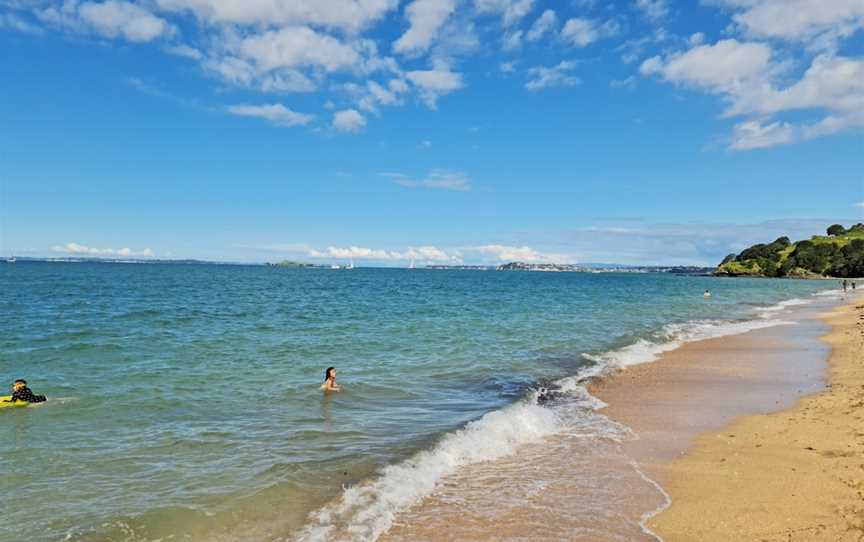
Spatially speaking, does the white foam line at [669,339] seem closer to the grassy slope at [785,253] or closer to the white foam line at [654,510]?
the white foam line at [654,510]

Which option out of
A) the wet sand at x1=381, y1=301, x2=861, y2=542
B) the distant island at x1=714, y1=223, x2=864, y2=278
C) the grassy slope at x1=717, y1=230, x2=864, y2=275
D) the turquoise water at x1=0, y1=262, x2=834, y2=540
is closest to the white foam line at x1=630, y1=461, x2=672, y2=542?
the wet sand at x1=381, y1=301, x2=861, y2=542

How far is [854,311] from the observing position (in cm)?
4284

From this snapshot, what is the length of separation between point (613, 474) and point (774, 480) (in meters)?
2.50

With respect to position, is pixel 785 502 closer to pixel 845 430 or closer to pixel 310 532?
pixel 845 430

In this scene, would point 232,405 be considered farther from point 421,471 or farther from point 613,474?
point 613,474

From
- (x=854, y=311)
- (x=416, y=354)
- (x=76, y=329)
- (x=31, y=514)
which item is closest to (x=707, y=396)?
(x=416, y=354)

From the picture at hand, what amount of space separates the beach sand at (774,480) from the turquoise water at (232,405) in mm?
4970

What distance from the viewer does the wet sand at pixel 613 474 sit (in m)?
7.29

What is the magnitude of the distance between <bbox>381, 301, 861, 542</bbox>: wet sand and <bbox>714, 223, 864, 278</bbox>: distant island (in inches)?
6069

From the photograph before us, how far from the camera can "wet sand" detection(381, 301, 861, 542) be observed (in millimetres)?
7289

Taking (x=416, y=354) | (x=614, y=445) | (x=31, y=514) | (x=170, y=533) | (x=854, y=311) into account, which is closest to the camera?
(x=170, y=533)

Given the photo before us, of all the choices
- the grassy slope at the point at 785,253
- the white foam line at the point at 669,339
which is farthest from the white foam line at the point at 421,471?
the grassy slope at the point at 785,253

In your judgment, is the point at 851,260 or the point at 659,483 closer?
the point at 659,483

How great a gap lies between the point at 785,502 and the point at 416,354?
1578 centimetres
